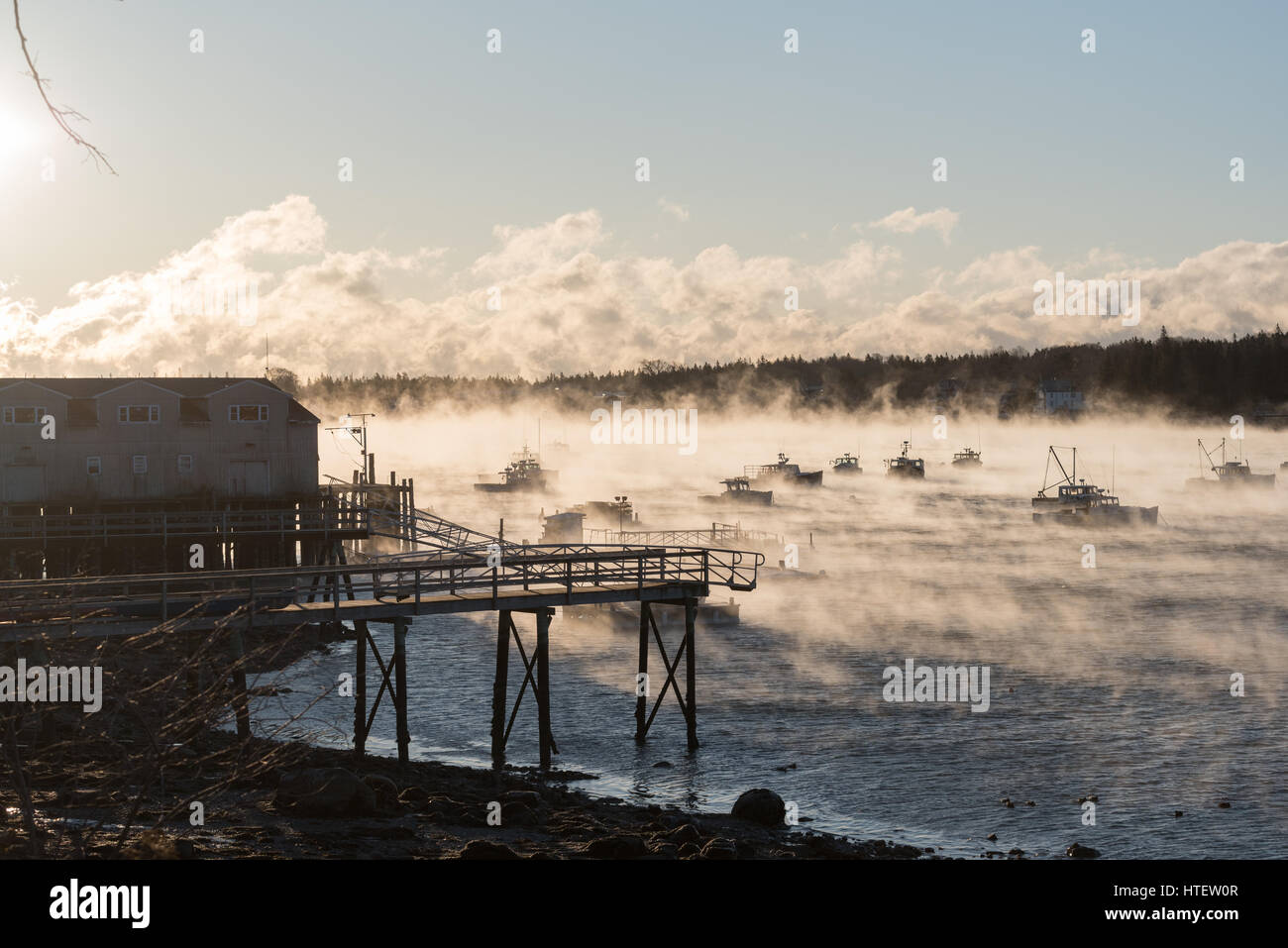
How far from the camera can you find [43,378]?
66.4 meters

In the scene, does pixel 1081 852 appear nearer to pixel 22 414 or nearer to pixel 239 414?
pixel 239 414

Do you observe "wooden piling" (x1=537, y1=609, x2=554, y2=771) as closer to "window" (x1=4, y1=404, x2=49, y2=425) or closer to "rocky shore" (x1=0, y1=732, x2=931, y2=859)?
"rocky shore" (x1=0, y1=732, x2=931, y2=859)

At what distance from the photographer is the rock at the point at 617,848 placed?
93.8ft

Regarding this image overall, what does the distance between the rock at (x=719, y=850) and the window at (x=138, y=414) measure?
43.3 m

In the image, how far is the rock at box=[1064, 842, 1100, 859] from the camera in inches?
1419

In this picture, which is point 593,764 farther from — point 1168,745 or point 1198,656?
point 1198,656

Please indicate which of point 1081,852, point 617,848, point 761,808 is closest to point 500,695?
point 761,808

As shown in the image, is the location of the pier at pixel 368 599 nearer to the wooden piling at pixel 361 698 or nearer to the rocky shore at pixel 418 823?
the wooden piling at pixel 361 698

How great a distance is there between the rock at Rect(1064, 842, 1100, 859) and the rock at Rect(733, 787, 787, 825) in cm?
757

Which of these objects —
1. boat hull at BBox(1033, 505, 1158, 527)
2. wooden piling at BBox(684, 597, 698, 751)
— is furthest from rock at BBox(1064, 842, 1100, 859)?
boat hull at BBox(1033, 505, 1158, 527)

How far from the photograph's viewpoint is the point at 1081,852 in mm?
36344

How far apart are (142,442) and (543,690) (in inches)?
1139

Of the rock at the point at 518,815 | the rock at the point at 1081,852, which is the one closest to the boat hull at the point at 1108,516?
the rock at the point at 1081,852

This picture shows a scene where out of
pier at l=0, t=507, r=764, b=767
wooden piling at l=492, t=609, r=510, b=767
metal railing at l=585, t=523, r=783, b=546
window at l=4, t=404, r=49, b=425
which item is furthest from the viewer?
metal railing at l=585, t=523, r=783, b=546
